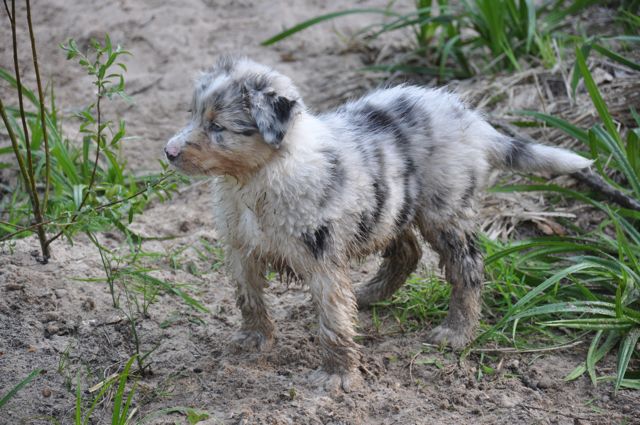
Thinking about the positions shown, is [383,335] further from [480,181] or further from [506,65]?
[506,65]

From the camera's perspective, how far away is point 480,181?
4445mm

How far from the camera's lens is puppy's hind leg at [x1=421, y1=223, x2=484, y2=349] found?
4.46 m

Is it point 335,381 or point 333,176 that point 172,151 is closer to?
point 333,176

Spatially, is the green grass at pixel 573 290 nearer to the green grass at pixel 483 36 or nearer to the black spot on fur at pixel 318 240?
the black spot on fur at pixel 318 240

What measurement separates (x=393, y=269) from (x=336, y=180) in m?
1.03

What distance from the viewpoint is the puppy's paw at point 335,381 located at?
4.09m

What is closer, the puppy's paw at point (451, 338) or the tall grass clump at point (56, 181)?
the puppy's paw at point (451, 338)

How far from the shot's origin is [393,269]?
4.80m

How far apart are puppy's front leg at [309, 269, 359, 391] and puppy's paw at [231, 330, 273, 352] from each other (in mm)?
354

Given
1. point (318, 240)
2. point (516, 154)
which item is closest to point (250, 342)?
point (318, 240)

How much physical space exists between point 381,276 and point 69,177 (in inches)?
82.9

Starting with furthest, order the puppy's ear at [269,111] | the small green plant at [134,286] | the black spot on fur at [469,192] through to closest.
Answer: the small green plant at [134,286], the black spot on fur at [469,192], the puppy's ear at [269,111]

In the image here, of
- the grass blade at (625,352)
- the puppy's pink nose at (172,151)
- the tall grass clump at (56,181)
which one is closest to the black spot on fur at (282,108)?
the puppy's pink nose at (172,151)

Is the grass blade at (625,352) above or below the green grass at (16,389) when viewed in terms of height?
below
